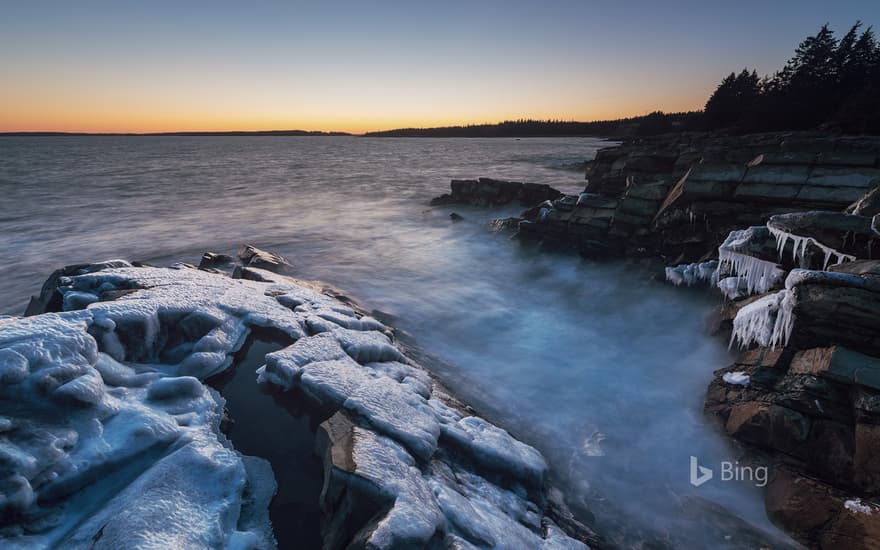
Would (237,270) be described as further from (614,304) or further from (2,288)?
(614,304)

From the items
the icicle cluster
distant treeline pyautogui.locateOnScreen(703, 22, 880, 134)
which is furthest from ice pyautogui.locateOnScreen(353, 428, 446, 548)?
distant treeline pyautogui.locateOnScreen(703, 22, 880, 134)

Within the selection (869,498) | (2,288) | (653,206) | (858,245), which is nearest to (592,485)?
(869,498)

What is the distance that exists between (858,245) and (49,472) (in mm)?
12911

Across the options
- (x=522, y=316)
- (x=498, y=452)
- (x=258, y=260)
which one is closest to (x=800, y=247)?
(x=522, y=316)

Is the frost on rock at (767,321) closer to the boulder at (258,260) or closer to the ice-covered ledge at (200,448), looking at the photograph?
the ice-covered ledge at (200,448)

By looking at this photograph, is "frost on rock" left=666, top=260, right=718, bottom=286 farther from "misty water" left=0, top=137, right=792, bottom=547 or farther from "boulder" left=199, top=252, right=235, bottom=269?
"boulder" left=199, top=252, right=235, bottom=269

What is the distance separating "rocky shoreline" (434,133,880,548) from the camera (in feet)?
17.6

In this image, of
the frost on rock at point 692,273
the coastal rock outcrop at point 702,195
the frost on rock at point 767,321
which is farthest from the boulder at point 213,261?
the frost on rock at point 692,273

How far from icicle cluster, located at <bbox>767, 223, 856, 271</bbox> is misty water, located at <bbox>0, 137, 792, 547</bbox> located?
2.51 m

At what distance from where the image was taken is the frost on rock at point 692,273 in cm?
1194

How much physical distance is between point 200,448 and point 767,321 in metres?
9.68

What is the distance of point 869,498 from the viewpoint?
496 centimetres

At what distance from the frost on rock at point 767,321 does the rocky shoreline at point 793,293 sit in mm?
28

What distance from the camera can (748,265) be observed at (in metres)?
10.2
